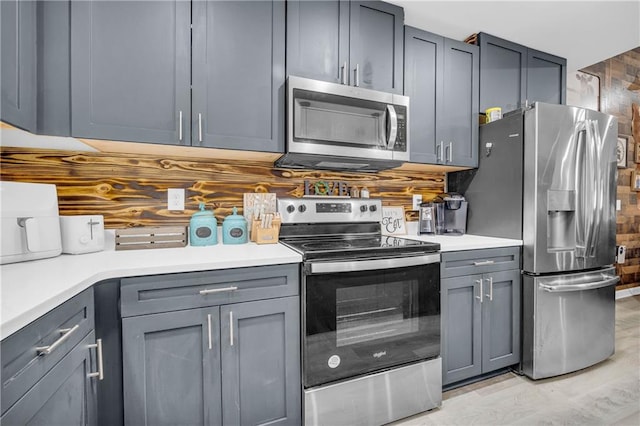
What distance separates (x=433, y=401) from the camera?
163 centimetres

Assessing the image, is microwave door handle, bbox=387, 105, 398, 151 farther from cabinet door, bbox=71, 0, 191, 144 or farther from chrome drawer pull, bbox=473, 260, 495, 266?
cabinet door, bbox=71, 0, 191, 144

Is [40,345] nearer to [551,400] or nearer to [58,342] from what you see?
[58,342]

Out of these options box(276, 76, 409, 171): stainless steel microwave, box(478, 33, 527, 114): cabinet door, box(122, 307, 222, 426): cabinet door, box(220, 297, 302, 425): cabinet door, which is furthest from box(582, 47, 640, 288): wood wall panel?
box(122, 307, 222, 426): cabinet door

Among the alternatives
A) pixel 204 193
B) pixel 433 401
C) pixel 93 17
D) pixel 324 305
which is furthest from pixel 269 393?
pixel 93 17

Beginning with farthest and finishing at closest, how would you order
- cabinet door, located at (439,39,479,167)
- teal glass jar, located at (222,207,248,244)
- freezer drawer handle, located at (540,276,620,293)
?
cabinet door, located at (439,39,479,167) → freezer drawer handle, located at (540,276,620,293) → teal glass jar, located at (222,207,248,244)

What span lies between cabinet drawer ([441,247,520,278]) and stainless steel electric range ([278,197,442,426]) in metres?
0.16

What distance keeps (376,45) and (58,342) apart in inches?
81.5

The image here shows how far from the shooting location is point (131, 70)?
4.44 feet

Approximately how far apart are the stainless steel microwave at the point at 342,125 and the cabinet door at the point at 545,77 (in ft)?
4.42

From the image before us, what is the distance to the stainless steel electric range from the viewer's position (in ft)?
4.49

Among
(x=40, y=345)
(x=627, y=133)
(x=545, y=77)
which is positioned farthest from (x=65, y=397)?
(x=627, y=133)

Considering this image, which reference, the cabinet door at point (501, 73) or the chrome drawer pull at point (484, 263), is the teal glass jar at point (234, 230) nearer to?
the chrome drawer pull at point (484, 263)

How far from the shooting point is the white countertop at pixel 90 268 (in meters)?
0.73

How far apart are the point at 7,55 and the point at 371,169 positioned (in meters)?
1.90
